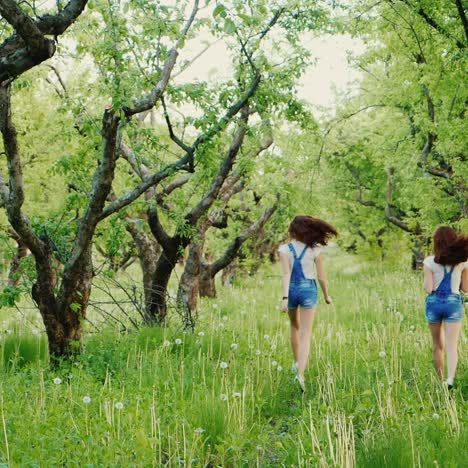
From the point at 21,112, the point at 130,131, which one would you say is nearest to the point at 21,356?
the point at 130,131

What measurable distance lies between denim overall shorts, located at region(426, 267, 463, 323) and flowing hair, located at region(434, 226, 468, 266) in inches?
5.3

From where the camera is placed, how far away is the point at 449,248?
21.0 ft

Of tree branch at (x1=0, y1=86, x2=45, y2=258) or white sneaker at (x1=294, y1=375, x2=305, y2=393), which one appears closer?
tree branch at (x1=0, y1=86, x2=45, y2=258)

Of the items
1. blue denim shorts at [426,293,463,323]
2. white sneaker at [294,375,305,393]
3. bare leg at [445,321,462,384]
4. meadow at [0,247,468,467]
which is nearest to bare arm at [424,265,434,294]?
blue denim shorts at [426,293,463,323]

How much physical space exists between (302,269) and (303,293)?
12.0 inches

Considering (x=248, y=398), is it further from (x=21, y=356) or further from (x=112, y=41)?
(x=112, y=41)

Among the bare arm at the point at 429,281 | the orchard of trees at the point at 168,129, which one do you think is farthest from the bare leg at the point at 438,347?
the orchard of trees at the point at 168,129

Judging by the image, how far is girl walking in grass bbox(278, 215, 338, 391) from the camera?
23.3 ft

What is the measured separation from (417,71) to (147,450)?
33.7 ft

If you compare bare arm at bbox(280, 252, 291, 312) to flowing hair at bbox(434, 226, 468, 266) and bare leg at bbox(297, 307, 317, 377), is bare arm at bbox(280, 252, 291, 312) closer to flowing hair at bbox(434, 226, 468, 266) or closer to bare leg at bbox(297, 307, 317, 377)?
bare leg at bbox(297, 307, 317, 377)

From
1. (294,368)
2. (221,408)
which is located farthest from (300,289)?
(221,408)

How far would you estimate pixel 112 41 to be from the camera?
6.55m

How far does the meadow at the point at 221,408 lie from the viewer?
420 centimetres

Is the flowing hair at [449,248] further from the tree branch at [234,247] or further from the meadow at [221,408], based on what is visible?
the tree branch at [234,247]
